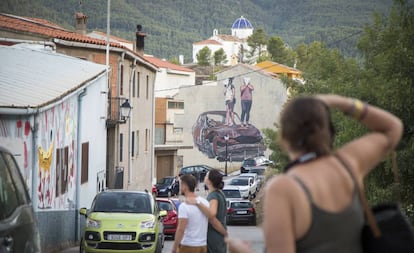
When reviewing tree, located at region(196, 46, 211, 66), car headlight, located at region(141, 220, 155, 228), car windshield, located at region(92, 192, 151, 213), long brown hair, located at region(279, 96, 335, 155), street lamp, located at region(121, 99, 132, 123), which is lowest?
car headlight, located at region(141, 220, 155, 228)

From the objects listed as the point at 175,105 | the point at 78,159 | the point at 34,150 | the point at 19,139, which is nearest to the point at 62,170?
the point at 78,159

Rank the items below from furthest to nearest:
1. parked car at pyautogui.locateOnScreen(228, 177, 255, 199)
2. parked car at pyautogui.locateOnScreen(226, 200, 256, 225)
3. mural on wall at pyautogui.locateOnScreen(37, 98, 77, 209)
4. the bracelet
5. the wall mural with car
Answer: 1. parked car at pyautogui.locateOnScreen(228, 177, 255, 199)
2. parked car at pyautogui.locateOnScreen(226, 200, 256, 225)
3. mural on wall at pyautogui.locateOnScreen(37, 98, 77, 209)
4. the wall mural with car
5. the bracelet

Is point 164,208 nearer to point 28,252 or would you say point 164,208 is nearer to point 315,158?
point 28,252

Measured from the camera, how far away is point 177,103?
96.6 m

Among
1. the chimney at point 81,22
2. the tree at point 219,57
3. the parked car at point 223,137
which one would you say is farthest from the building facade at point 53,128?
the tree at point 219,57

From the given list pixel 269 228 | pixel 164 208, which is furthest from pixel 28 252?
pixel 164 208

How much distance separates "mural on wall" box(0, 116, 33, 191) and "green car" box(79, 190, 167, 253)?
78.1 inches

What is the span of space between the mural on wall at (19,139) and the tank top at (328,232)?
528 inches

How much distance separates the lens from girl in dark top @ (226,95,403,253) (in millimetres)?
4125

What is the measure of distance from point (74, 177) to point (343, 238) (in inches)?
830

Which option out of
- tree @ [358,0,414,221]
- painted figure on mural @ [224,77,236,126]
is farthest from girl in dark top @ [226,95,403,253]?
painted figure on mural @ [224,77,236,126]

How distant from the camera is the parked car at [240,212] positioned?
1863 inches

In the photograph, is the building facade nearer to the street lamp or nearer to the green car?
the green car

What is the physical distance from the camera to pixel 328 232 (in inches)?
165
